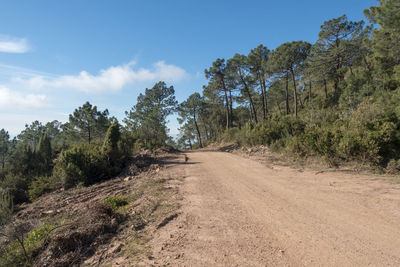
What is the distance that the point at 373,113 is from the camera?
8.31m

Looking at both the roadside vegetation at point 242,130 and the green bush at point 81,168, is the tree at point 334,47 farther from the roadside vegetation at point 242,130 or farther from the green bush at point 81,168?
the green bush at point 81,168

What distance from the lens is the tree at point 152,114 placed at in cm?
2430

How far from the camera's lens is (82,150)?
1221 centimetres

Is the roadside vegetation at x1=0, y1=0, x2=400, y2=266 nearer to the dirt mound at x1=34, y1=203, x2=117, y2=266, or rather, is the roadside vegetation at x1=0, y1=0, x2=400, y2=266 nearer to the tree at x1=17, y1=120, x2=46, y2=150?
the dirt mound at x1=34, y1=203, x2=117, y2=266

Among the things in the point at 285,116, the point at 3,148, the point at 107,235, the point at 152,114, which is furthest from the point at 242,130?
the point at 3,148

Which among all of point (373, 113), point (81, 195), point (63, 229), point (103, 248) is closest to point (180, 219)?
point (103, 248)

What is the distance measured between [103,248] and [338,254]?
3.82m

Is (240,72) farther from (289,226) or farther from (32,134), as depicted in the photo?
(32,134)

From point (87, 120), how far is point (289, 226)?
35.4 metres

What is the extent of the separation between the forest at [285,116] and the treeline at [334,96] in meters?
0.05

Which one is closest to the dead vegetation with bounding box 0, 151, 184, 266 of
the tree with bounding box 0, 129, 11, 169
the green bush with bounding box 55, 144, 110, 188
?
the green bush with bounding box 55, 144, 110, 188

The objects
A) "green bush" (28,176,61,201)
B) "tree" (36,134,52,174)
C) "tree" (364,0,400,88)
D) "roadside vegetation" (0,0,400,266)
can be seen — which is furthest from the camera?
"tree" (36,134,52,174)

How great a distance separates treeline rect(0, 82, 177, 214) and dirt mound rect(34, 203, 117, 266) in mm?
2195

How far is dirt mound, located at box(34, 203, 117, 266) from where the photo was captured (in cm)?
328
